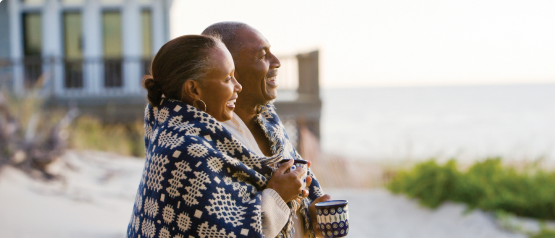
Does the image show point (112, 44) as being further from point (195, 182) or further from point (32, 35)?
point (195, 182)

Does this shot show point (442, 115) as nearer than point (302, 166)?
No

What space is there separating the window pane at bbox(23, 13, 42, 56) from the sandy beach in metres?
7.01

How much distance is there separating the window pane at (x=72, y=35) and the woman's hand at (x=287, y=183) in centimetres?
1375

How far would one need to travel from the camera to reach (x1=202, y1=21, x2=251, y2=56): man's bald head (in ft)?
6.88

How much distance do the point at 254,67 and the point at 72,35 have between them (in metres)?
13.5

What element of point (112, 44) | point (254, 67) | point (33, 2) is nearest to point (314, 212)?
point (254, 67)

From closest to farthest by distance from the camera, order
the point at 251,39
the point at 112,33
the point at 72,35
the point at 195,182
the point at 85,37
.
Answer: the point at 195,182
the point at 251,39
the point at 85,37
the point at 72,35
the point at 112,33

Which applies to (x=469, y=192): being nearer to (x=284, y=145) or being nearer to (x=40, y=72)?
(x=284, y=145)

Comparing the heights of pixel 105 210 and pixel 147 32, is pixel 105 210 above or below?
below

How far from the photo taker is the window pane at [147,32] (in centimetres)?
1438

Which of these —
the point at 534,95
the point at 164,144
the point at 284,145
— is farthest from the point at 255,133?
the point at 534,95

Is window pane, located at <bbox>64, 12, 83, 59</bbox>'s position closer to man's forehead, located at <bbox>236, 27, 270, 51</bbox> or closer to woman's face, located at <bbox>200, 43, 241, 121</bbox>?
A: man's forehead, located at <bbox>236, 27, 270, 51</bbox>

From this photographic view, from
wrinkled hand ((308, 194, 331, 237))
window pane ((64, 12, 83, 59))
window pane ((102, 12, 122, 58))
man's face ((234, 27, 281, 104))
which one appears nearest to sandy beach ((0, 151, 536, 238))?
wrinkled hand ((308, 194, 331, 237))

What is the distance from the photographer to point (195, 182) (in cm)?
160
